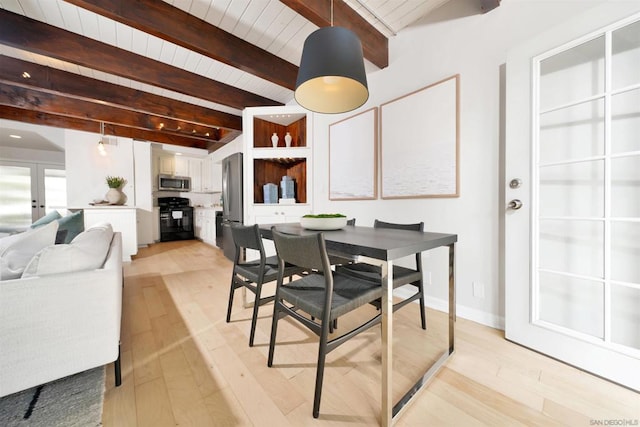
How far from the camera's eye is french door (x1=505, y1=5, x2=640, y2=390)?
1.20 metres

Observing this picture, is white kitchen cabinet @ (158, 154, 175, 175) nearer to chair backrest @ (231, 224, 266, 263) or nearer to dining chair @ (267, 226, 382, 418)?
chair backrest @ (231, 224, 266, 263)

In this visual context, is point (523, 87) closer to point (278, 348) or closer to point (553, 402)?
point (553, 402)

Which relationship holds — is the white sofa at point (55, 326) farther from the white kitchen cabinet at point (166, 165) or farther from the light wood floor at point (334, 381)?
the white kitchen cabinet at point (166, 165)

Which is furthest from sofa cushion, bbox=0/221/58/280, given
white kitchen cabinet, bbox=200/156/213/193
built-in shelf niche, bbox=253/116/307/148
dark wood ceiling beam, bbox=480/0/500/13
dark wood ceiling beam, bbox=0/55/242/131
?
white kitchen cabinet, bbox=200/156/213/193

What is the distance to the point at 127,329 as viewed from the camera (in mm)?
1748

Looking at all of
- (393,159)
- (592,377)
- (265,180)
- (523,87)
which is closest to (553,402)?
(592,377)

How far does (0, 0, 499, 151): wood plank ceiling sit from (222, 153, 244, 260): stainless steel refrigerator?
36.5 inches

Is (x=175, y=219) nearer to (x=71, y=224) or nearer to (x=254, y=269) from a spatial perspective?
(x=71, y=224)

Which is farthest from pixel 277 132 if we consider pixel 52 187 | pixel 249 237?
pixel 52 187

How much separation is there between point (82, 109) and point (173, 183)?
87.6 inches

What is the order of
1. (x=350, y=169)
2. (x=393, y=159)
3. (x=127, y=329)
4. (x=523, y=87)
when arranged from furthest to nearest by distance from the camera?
(x=350, y=169) < (x=393, y=159) < (x=127, y=329) < (x=523, y=87)

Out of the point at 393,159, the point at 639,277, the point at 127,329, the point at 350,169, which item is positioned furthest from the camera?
the point at 350,169

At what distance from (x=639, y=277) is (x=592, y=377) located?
1.85 ft

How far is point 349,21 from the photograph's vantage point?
2.05m
